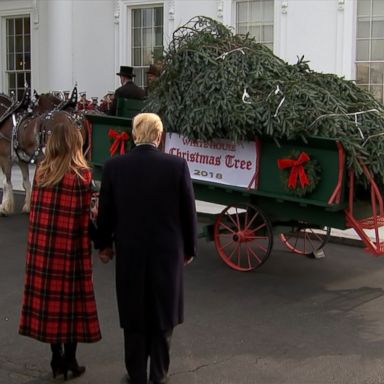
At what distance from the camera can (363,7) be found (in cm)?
1264

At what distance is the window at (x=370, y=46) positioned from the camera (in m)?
12.6

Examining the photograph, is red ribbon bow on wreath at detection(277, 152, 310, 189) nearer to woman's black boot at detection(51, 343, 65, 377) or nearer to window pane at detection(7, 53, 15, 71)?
woman's black boot at detection(51, 343, 65, 377)

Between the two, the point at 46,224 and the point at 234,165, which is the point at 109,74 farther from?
the point at 46,224

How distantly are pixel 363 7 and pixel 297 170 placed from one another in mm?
7709

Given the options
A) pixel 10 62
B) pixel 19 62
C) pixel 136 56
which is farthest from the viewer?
pixel 10 62

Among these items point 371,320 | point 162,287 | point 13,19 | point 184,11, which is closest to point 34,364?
point 162,287

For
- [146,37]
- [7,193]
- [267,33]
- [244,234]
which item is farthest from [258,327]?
[146,37]

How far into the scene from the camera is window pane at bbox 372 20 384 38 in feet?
41.3

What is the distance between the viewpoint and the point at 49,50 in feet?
52.4

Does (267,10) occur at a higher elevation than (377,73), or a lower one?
higher

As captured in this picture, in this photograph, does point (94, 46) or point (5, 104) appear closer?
point (5, 104)

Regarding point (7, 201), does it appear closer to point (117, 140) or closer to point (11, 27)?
point (117, 140)

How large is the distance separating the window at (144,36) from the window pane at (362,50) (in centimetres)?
467

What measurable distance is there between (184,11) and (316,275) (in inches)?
356
